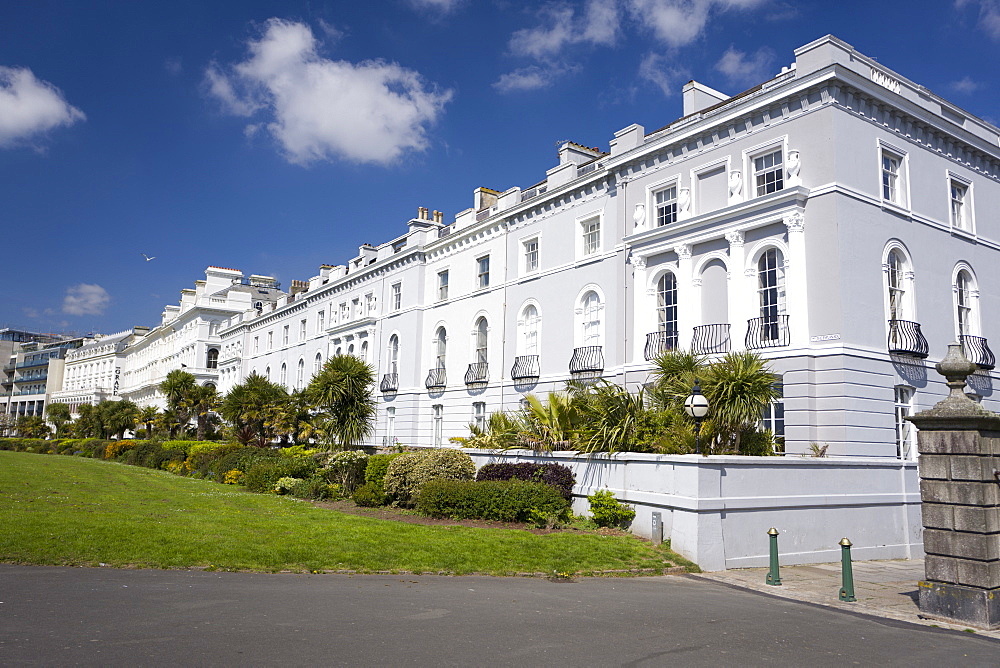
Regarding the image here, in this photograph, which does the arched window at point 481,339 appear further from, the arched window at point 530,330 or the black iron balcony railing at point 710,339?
the black iron balcony railing at point 710,339

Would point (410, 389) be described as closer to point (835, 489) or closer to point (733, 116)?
point (733, 116)

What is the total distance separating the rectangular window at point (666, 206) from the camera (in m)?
23.1

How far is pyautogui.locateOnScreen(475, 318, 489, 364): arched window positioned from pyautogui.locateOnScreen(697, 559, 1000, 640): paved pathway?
61.3ft

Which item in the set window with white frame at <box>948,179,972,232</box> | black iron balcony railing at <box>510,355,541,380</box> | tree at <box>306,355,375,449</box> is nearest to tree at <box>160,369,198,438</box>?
tree at <box>306,355,375,449</box>

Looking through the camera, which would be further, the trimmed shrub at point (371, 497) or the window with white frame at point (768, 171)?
the window with white frame at point (768, 171)

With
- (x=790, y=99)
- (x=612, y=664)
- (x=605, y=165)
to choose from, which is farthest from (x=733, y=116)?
(x=612, y=664)

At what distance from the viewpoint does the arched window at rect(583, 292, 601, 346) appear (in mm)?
25766

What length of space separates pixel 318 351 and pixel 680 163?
28517 millimetres

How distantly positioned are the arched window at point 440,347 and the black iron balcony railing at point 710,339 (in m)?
15.9

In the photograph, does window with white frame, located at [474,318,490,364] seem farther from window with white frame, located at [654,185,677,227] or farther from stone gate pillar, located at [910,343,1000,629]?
stone gate pillar, located at [910,343,1000,629]

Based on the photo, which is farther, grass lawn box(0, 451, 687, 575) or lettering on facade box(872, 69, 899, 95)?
lettering on facade box(872, 69, 899, 95)

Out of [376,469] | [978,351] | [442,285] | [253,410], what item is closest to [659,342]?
[978,351]

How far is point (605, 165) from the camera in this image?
2514 centimetres

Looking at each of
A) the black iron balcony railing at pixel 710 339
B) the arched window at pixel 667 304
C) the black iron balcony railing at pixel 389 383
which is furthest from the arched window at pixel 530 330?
the black iron balcony railing at pixel 389 383
